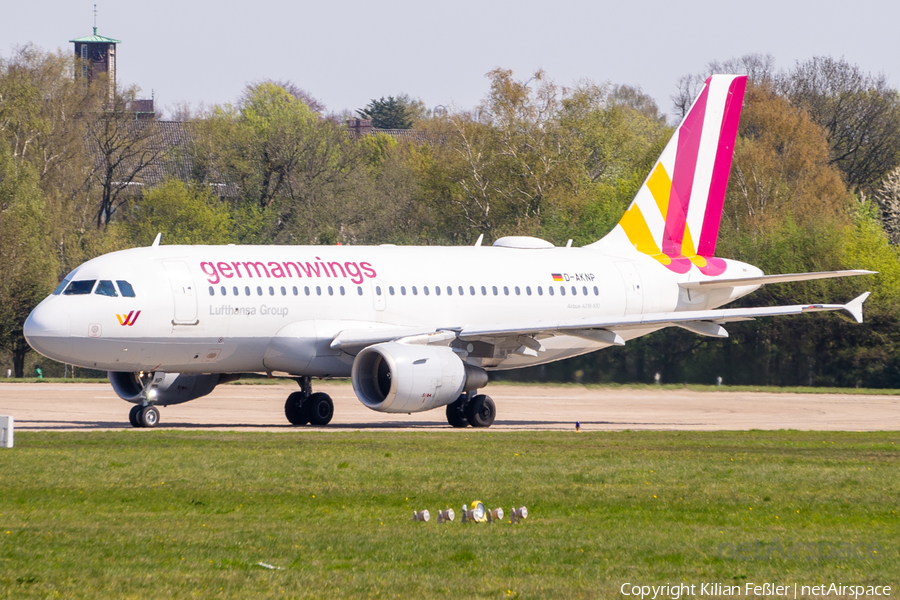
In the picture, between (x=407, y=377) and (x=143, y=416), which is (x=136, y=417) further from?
(x=407, y=377)

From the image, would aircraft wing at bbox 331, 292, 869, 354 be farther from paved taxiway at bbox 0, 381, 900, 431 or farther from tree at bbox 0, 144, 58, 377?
tree at bbox 0, 144, 58, 377

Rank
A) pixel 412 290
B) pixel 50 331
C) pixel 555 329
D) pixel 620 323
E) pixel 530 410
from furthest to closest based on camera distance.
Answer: pixel 530 410 < pixel 412 290 < pixel 620 323 < pixel 555 329 < pixel 50 331

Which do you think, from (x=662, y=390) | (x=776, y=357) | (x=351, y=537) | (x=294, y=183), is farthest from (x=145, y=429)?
(x=294, y=183)

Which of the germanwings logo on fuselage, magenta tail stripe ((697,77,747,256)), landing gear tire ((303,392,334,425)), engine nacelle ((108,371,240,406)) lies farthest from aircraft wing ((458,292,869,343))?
magenta tail stripe ((697,77,747,256))

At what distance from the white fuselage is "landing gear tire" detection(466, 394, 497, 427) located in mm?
1317

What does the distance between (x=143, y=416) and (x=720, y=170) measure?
18.6m

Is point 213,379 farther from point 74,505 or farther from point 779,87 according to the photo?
point 779,87

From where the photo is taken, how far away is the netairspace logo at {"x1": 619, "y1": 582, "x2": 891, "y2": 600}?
10.7 meters

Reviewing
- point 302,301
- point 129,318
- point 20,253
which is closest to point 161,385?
point 129,318

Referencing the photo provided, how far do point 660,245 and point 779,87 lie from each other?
5520cm

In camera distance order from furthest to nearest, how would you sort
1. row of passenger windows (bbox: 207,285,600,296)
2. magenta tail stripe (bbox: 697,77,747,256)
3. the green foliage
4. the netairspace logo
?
the green foliage
magenta tail stripe (bbox: 697,77,747,256)
row of passenger windows (bbox: 207,285,600,296)
the netairspace logo

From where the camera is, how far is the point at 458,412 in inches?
1184

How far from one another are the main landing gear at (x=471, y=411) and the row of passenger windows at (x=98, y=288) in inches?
308

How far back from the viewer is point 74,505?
15445 mm
